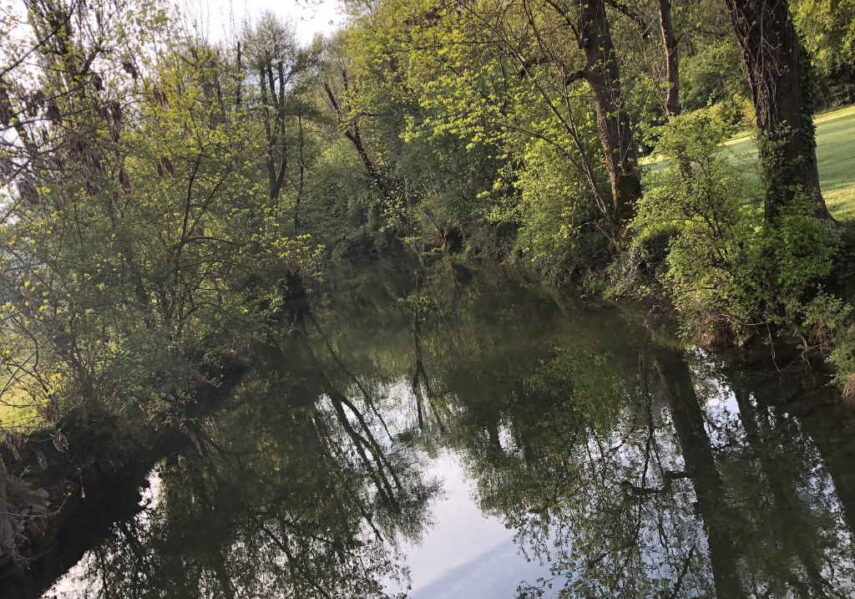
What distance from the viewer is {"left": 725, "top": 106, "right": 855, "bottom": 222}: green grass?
9.81 meters

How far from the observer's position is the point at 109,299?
13.0 m

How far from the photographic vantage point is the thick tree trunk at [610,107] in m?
13.6

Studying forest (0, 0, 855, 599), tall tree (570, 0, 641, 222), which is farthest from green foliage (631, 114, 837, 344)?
tall tree (570, 0, 641, 222)

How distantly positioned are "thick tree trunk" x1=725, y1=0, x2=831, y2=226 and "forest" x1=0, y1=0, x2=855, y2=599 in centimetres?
3

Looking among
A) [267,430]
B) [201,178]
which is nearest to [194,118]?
[201,178]

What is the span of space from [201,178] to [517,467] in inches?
449

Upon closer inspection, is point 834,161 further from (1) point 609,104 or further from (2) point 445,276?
(2) point 445,276

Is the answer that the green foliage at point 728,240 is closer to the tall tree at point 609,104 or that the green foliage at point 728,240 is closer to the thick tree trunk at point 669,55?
the thick tree trunk at point 669,55

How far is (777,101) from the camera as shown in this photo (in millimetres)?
8375

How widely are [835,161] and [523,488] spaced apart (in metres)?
13.5

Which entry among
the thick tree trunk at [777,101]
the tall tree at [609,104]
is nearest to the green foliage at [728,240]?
the thick tree trunk at [777,101]

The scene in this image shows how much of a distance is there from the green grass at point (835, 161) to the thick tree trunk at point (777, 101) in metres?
0.29

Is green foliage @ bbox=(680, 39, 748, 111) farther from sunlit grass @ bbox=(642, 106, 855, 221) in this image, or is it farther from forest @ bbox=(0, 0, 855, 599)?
sunlit grass @ bbox=(642, 106, 855, 221)

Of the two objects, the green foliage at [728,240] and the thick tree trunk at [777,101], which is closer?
the green foliage at [728,240]
